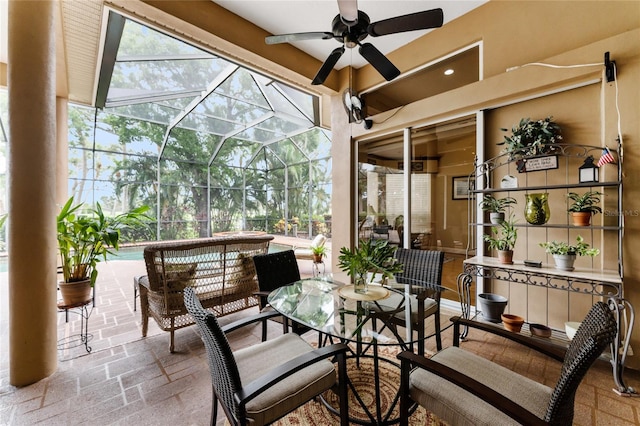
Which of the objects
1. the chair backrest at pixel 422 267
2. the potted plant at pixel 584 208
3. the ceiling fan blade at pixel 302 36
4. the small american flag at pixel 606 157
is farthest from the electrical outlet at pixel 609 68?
the ceiling fan blade at pixel 302 36

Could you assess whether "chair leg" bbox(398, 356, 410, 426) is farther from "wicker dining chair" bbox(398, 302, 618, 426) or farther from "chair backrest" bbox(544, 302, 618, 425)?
"chair backrest" bbox(544, 302, 618, 425)

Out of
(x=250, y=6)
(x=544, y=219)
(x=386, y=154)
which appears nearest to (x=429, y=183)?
(x=386, y=154)

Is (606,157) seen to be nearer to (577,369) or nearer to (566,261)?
(566,261)

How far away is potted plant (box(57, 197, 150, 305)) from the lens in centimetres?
240

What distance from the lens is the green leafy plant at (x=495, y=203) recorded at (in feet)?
8.71

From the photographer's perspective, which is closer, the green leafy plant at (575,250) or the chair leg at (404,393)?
the chair leg at (404,393)

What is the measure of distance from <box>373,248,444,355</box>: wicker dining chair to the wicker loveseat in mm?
1577

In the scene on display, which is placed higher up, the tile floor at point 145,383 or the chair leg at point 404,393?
the chair leg at point 404,393

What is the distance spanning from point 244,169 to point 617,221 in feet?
32.2

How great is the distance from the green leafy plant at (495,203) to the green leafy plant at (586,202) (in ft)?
1.38

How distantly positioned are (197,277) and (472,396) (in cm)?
234

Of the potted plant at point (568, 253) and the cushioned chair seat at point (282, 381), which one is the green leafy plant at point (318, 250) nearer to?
the cushioned chair seat at point (282, 381)

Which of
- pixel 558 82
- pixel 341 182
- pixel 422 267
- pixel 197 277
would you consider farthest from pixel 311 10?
pixel 197 277

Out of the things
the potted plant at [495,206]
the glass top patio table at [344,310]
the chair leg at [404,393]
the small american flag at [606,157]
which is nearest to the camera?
the chair leg at [404,393]
